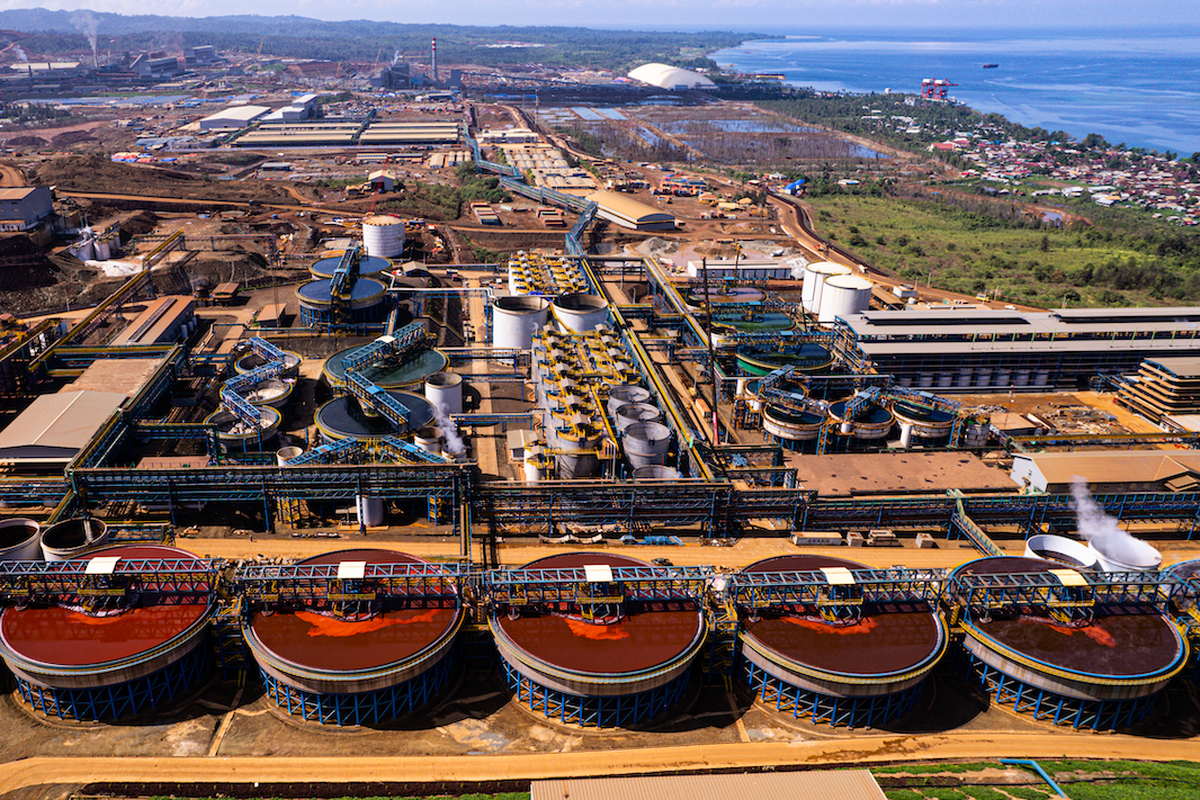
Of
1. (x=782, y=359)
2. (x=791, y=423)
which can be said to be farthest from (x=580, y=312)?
(x=791, y=423)

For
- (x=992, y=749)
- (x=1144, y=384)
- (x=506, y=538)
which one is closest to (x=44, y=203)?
(x=506, y=538)

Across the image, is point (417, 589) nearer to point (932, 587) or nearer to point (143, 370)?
point (932, 587)

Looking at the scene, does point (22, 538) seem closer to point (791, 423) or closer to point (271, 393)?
point (271, 393)

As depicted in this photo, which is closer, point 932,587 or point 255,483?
point 932,587

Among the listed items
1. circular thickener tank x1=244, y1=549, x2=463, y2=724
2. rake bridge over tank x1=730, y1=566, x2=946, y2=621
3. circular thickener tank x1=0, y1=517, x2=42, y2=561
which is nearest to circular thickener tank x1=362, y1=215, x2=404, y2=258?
circular thickener tank x1=0, y1=517, x2=42, y2=561

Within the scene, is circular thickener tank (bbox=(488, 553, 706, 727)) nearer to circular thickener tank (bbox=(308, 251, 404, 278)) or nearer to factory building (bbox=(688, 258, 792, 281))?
circular thickener tank (bbox=(308, 251, 404, 278))

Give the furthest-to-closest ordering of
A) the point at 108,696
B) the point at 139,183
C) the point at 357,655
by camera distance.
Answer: the point at 139,183 → the point at 357,655 → the point at 108,696
